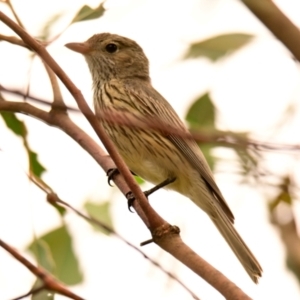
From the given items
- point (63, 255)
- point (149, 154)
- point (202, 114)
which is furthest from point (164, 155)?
point (202, 114)

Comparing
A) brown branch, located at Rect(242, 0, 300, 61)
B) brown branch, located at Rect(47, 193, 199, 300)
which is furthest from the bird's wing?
brown branch, located at Rect(242, 0, 300, 61)

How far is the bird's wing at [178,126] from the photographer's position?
369 cm

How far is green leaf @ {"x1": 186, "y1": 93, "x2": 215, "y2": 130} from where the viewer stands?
2449mm

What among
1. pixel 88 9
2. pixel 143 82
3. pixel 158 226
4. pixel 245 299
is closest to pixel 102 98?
pixel 143 82

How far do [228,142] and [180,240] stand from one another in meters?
0.82

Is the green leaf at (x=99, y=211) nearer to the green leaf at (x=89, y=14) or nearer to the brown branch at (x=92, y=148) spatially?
the brown branch at (x=92, y=148)

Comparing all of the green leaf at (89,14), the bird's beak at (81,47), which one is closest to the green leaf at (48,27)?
the green leaf at (89,14)

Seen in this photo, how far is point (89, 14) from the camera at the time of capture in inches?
120

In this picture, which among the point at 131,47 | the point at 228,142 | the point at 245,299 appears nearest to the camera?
the point at 228,142

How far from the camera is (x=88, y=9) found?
310 cm

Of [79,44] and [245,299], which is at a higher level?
[79,44]

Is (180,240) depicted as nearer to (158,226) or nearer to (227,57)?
(158,226)

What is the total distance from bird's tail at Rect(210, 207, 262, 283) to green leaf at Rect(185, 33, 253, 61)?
1328 millimetres

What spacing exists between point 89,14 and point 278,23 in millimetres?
2023
